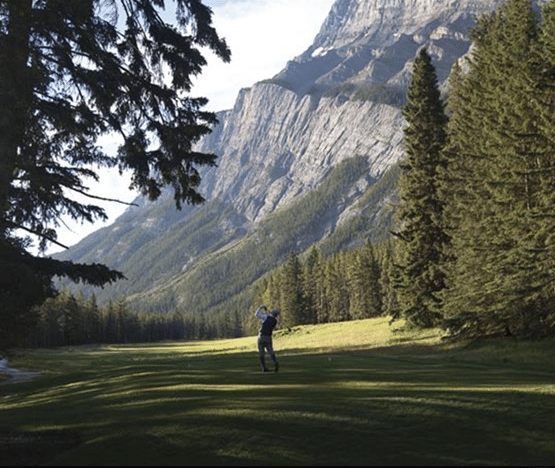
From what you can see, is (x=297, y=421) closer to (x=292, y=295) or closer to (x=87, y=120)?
(x=87, y=120)

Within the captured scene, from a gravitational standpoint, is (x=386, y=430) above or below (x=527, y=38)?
below

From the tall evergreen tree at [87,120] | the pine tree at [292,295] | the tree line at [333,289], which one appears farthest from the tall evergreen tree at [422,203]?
the pine tree at [292,295]

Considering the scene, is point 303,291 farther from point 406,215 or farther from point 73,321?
point 406,215

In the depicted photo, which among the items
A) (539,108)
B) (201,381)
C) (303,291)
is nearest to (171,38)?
(201,381)

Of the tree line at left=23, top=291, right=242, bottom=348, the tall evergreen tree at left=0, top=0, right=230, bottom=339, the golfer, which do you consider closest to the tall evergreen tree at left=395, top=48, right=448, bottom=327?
the golfer

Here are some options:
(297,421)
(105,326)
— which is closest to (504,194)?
(297,421)

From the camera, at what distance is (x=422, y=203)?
37.4 m

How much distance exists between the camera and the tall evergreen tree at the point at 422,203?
1436 inches

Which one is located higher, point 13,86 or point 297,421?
point 13,86

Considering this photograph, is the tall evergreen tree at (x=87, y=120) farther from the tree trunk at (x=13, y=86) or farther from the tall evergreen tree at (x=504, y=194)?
the tall evergreen tree at (x=504, y=194)

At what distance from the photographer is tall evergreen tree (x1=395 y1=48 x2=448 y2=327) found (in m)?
36.5

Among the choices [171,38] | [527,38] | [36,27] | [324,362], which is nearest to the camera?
[36,27]

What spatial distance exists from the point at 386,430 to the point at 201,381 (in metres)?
7.41

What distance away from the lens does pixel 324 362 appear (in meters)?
21.2
